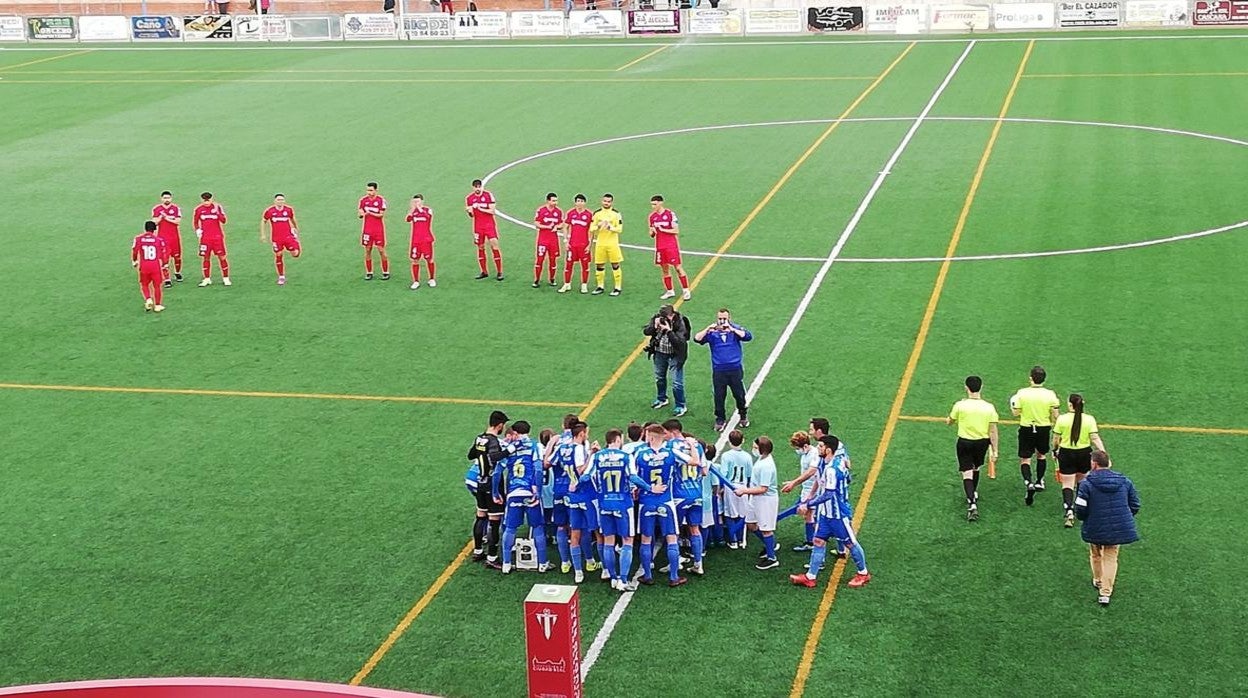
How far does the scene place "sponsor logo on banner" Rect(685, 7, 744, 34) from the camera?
6419cm

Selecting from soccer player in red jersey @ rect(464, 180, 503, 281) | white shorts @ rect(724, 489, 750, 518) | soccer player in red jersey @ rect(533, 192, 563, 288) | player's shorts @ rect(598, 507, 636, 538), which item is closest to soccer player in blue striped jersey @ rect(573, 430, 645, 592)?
player's shorts @ rect(598, 507, 636, 538)

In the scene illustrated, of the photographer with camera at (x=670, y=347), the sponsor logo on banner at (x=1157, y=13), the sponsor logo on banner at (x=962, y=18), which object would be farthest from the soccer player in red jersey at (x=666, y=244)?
the sponsor logo on banner at (x=1157, y=13)

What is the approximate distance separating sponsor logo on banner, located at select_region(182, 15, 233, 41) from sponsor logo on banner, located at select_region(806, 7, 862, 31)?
25.9m

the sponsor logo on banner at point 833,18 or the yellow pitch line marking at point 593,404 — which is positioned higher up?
the sponsor logo on banner at point 833,18

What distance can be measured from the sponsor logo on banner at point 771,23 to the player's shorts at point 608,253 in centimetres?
4000

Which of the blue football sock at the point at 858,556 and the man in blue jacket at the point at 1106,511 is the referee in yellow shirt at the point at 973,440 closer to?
the blue football sock at the point at 858,556

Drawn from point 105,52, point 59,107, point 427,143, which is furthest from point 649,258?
point 105,52

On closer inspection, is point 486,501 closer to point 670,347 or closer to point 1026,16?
point 670,347

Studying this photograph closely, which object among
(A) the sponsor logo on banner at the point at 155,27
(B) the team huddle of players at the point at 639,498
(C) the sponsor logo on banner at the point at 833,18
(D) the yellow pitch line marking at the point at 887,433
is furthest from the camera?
(A) the sponsor logo on banner at the point at 155,27

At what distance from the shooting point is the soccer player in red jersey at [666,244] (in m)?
25.7

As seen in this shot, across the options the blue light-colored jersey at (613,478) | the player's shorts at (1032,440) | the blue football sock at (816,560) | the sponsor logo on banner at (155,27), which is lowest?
the blue football sock at (816,560)

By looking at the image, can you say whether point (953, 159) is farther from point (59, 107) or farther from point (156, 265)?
point (59, 107)

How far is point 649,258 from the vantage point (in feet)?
95.2

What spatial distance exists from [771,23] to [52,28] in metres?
33.2
